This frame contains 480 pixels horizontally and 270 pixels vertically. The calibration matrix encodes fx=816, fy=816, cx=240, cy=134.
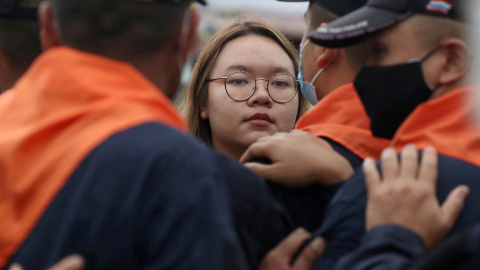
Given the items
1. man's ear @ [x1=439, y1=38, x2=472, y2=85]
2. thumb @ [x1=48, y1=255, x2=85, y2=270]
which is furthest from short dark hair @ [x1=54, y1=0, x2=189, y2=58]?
man's ear @ [x1=439, y1=38, x2=472, y2=85]

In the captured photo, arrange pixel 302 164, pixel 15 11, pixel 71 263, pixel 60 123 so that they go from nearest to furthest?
pixel 71 263, pixel 60 123, pixel 302 164, pixel 15 11

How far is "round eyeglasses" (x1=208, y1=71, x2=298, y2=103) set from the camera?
151 inches

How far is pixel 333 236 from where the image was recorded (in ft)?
7.59

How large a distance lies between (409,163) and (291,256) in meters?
0.43

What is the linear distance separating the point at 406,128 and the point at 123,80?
94 cm

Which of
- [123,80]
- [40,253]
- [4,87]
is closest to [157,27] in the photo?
[123,80]

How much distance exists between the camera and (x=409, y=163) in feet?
7.53

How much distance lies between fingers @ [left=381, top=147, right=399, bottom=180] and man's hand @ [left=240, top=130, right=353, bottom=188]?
0.82 ft

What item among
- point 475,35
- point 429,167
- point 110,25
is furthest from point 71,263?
point 475,35

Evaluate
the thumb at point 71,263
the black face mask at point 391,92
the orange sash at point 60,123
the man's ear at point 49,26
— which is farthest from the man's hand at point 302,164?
the thumb at point 71,263

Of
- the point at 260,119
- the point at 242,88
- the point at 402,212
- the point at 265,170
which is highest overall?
the point at 402,212

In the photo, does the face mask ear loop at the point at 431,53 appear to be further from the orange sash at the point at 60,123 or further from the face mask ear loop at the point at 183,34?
the orange sash at the point at 60,123

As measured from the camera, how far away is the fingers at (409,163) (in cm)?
227

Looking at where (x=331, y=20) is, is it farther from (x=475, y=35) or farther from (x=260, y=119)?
(x=260, y=119)
